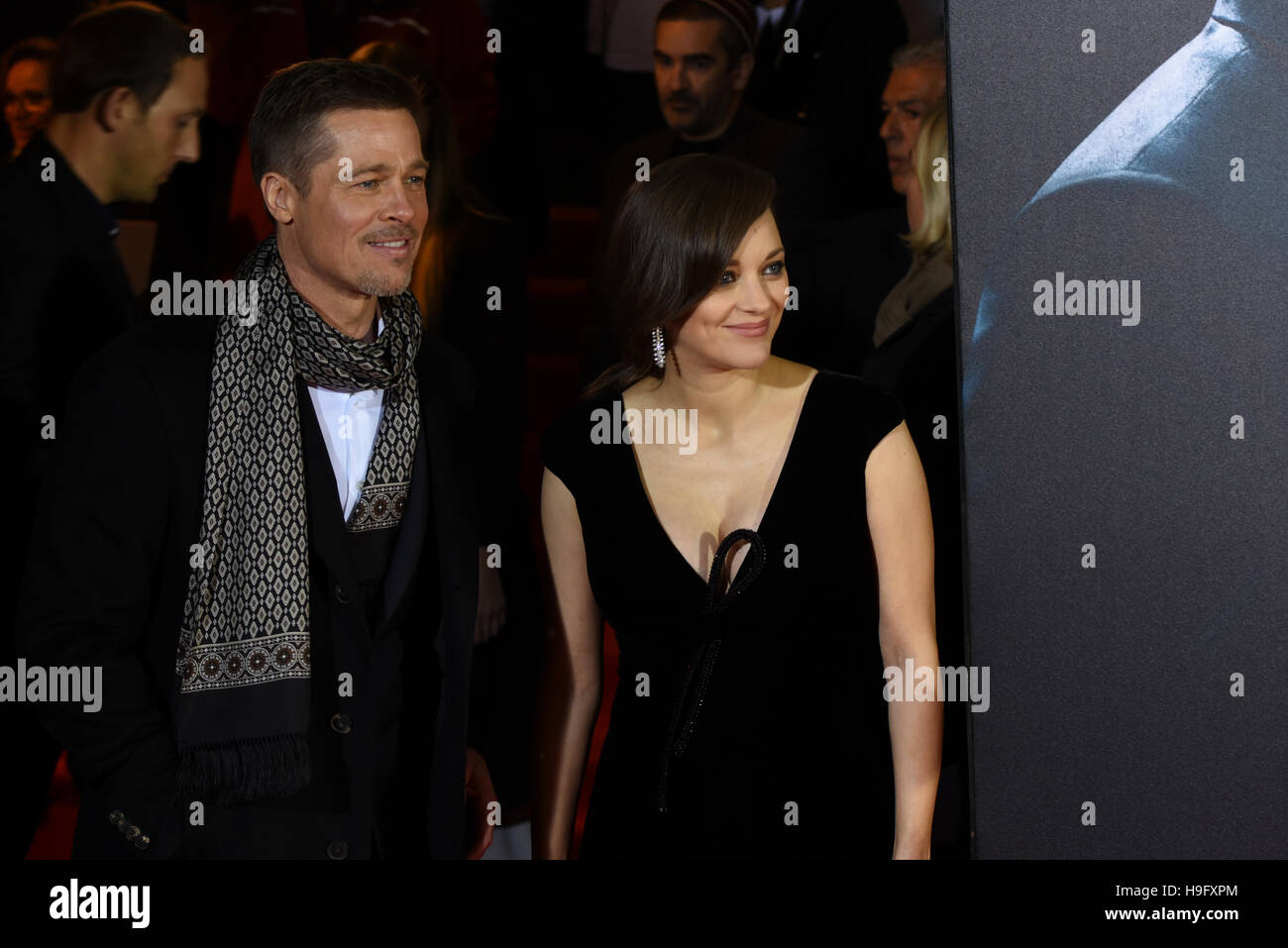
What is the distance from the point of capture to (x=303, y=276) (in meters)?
2.58

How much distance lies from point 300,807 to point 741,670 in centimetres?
92

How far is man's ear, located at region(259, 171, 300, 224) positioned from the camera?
2568 millimetres

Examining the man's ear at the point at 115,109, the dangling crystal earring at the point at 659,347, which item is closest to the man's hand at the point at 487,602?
the dangling crystal earring at the point at 659,347

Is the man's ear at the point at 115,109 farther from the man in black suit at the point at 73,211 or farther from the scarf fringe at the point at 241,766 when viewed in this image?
the scarf fringe at the point at 241,766

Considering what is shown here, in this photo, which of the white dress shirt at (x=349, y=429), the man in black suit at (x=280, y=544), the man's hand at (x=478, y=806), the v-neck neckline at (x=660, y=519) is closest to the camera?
the man in black suit at (x=280, y=544)

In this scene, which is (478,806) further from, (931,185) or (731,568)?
(931,185)

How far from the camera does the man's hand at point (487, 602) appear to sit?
110 inches

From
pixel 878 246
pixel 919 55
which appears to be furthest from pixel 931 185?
pixel 919 55

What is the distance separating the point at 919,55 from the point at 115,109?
170 cm

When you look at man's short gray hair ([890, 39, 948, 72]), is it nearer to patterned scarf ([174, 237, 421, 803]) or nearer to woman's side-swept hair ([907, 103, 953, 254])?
woman's side-swept hair ([907, 103, 953, 254])

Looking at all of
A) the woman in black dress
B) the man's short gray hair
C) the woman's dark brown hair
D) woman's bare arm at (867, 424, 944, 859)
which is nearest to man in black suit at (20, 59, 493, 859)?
the woman in black dress

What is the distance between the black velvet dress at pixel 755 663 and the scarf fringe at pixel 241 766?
2.09 feet

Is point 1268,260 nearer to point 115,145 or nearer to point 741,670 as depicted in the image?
point 741,670
